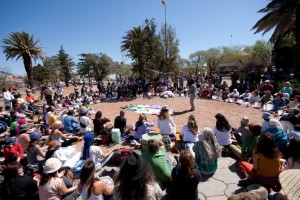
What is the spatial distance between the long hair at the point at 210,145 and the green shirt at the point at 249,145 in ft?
2.84

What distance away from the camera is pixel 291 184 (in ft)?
4.93

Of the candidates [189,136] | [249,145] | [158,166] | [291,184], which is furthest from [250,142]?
[291,184]

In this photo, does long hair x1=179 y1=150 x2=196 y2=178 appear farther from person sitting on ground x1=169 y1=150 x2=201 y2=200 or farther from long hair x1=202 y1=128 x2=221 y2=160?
long hair x1=202 y1=128 x2=221 y2=160

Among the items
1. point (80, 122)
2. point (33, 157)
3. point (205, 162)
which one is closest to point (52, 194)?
point (33, 157)

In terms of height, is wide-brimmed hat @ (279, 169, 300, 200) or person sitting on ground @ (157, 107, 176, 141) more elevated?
wide-brimmed hat @ (279, 169, 300, 200)

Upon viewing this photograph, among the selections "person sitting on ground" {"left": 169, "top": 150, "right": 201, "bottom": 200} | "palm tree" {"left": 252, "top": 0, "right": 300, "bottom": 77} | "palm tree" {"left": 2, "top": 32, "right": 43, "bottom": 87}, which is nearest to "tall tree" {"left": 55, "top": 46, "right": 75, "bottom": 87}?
"palm tree" {"left": 2, "top": 32, "right": 43, "bottom": 87}

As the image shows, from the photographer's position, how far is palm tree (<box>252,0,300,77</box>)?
47.0 feet

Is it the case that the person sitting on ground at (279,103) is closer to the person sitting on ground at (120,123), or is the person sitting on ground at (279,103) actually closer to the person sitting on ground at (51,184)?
the person sitting on ground at (120,123)

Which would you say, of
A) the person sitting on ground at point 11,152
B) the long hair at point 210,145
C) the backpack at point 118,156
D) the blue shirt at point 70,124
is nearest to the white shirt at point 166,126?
the backpack at point 118,156

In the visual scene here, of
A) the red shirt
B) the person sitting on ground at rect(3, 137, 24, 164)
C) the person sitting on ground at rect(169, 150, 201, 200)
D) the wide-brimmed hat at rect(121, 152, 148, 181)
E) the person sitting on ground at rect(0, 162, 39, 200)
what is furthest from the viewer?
the red shirt

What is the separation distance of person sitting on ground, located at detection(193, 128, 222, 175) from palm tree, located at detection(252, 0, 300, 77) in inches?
560

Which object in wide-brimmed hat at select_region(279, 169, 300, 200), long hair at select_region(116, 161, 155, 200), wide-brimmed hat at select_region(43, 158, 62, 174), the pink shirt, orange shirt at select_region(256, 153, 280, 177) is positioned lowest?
the pink shirt

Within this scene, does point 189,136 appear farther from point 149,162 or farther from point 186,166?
point 186,166

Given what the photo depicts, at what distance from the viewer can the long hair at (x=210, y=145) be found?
4.48 meters
